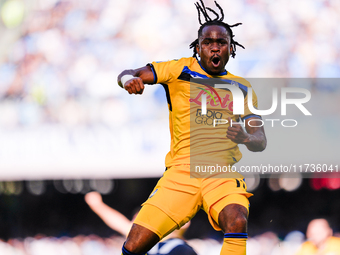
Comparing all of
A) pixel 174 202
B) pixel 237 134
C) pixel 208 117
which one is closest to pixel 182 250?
pixel 174 202

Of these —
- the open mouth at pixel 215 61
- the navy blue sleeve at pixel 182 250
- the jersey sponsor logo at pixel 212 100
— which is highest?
the open mouth at pixel 215 61

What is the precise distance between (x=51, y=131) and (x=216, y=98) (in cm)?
225

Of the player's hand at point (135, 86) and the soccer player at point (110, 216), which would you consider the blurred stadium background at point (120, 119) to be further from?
the player's hand at point (135, 86)

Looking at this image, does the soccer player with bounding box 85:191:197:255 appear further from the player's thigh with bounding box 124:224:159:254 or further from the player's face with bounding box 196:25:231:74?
the player's face with bounding box 196:25:231:74

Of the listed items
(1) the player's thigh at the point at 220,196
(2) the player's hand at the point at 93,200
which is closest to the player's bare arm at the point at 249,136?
(1) the player's thigh at the point at 220,196

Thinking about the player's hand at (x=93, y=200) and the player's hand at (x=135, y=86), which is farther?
the player's hand at (x=93, y=200)

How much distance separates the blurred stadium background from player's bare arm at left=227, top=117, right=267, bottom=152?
143 centimetres

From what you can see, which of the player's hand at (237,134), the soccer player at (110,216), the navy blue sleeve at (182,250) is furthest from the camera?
the soccer player at (110,216)

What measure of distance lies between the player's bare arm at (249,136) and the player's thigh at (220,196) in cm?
26

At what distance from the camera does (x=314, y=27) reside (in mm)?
4250

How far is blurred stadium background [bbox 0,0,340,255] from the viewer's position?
411cm

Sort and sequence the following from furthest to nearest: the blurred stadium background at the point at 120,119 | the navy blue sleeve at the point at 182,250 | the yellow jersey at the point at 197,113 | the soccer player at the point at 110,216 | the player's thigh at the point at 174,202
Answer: the soccer player at the point at 110,216, the blurred stadium background at the point at 120,119, the navy blue sleeve at the point at 182,250, the yellow jersey at the point at 197,113, the player's thigh at the point at 174,202

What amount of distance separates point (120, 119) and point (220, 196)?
2.04 metres

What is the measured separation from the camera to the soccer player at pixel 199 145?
7.61 ft
